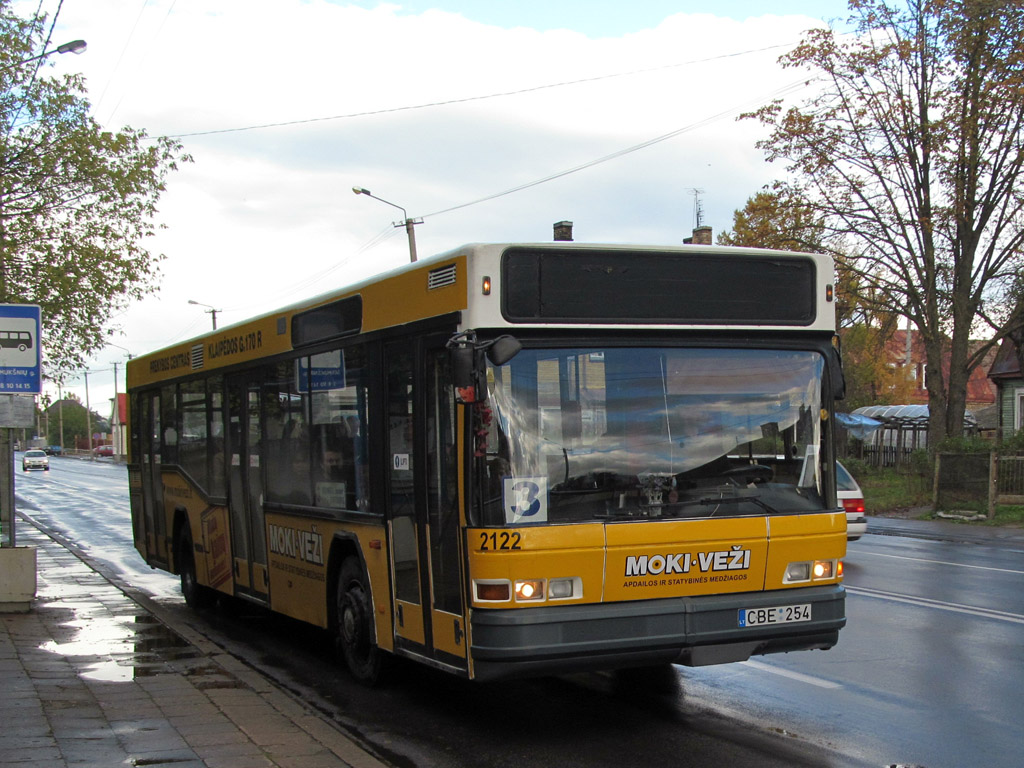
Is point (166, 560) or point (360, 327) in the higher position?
point (360, 327)

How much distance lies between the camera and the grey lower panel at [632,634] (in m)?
6.23

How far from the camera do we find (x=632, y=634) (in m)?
6.40

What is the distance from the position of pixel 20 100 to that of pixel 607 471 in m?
18.8

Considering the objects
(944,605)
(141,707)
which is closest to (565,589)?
(141,707)

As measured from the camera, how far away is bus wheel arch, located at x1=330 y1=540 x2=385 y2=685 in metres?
8.08

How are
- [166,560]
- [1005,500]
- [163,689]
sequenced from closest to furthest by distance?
[163,689], [166,560], [1005,500]

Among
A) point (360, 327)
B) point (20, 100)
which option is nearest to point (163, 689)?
point (360, 327)

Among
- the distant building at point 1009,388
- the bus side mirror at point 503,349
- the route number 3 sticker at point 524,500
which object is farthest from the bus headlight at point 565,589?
the distant building at point 1009,388

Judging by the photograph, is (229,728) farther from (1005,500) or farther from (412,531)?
(1005,500)

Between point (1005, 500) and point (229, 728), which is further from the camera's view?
point (1005, 500)

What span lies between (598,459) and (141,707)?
3392mm

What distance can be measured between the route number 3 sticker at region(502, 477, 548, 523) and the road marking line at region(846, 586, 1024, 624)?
243 inches

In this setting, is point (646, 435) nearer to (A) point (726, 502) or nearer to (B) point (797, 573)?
(A) point (726, 502)

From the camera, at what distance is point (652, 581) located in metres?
6.46
